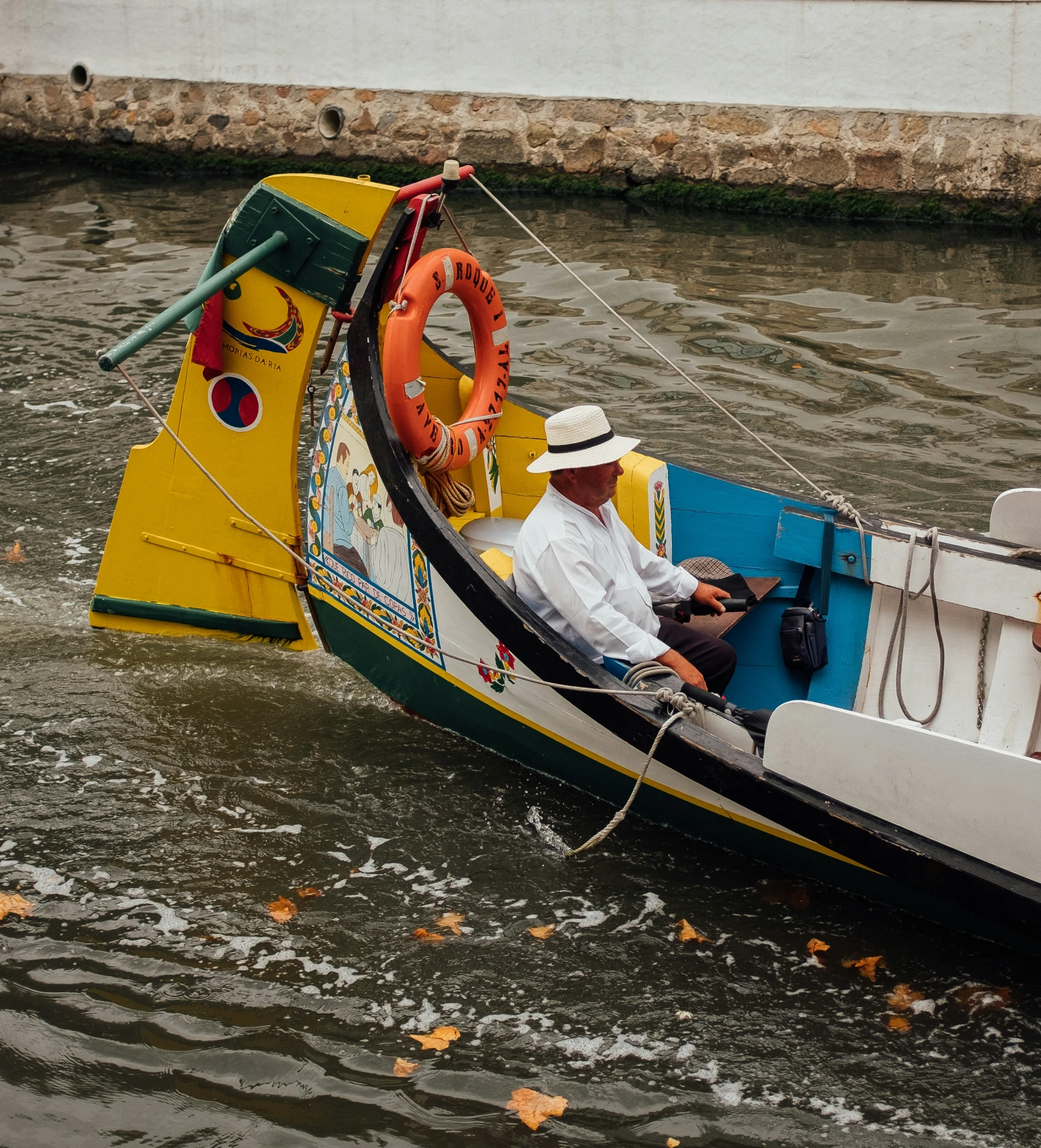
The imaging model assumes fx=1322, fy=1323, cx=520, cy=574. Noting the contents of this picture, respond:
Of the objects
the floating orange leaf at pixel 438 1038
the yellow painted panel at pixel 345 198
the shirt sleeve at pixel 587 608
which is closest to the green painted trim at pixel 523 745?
the shirt sleeve at pixel 587 608

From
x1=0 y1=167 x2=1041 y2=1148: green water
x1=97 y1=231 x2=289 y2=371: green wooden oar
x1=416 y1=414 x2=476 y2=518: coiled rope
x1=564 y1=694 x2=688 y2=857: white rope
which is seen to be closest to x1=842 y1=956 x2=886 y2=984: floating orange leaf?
x1=0 y1=167 x2=1041 y2=1148: green water

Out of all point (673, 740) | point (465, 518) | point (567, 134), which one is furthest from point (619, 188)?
point (673, 740)

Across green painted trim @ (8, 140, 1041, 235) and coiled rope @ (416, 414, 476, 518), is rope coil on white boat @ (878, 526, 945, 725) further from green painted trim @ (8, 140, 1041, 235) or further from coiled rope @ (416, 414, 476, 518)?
Answer: green painted trim @ (8, 140, 1041, 235)

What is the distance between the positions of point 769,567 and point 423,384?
164 cm

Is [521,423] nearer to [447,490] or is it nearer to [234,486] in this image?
[447,490]

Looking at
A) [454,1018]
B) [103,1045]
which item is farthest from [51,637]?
[454,1018]

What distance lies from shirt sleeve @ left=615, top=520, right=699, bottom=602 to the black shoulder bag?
15.8 inches

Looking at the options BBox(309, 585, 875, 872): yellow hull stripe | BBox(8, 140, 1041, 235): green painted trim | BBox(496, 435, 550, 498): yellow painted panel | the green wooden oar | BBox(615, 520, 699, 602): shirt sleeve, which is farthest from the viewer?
BBox(8, 140, 1041, 235): green painted trim

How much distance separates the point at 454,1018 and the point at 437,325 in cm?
740

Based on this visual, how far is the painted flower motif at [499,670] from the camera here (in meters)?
4.75

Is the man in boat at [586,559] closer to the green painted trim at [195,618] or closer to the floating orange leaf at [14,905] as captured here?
the green painted trim at [195,618]

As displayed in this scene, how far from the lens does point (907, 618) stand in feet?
16.8

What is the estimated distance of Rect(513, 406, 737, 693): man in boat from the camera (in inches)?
183

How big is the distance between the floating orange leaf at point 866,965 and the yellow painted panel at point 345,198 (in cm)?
303
